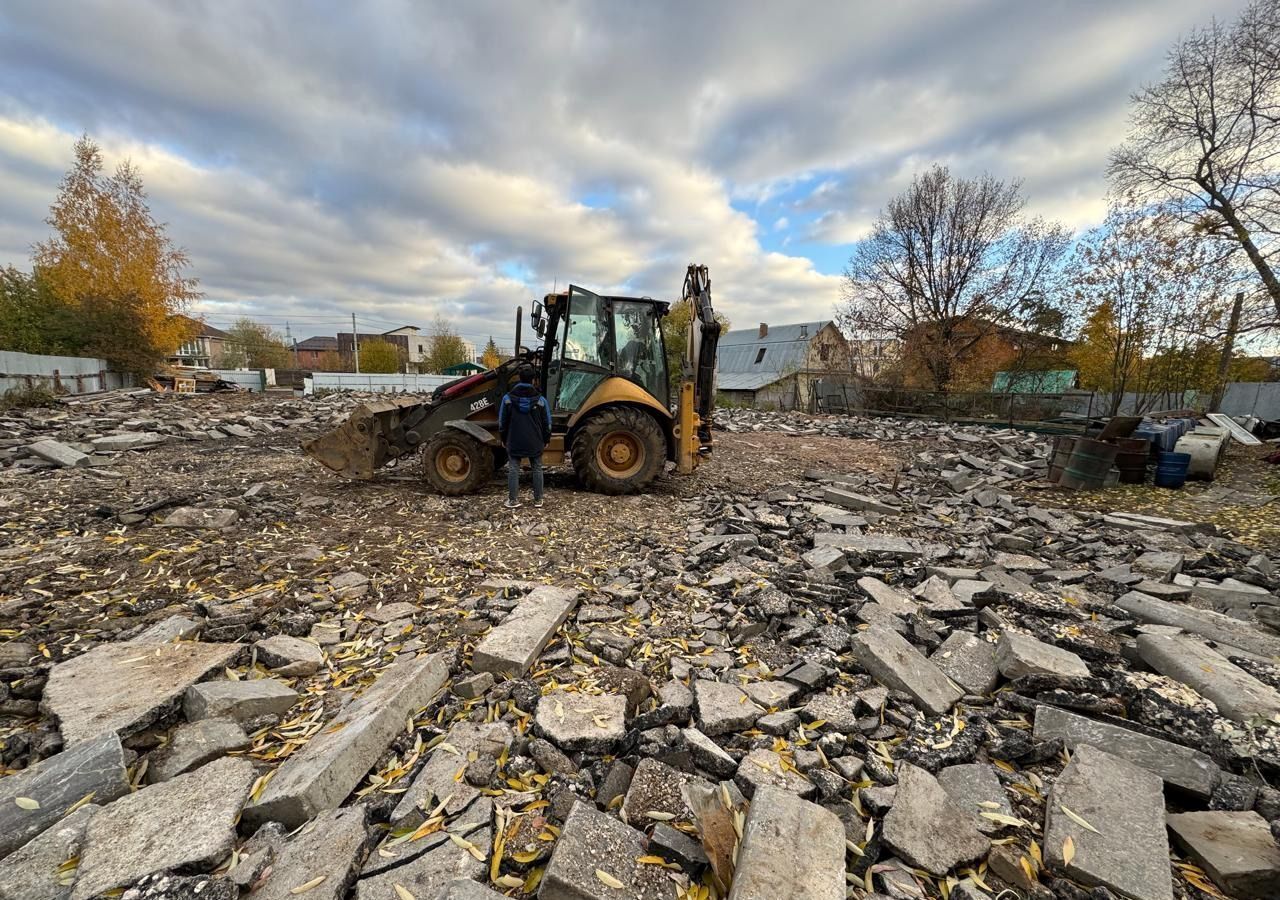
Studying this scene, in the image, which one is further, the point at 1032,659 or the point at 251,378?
the point at 251,378

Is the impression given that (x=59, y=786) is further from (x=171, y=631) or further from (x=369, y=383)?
(x=369, y=383)

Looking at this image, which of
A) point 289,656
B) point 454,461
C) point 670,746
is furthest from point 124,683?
point 454,461

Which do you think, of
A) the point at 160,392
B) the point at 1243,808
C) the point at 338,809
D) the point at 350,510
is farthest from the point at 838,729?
the point at 160,392

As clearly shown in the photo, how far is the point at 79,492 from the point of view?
19.6 ft

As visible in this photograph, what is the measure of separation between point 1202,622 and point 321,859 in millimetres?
5052

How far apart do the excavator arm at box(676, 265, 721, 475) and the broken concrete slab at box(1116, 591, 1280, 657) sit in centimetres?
446

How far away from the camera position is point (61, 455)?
744 centimetres

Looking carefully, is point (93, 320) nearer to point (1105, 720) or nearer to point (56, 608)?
point (56, 608)

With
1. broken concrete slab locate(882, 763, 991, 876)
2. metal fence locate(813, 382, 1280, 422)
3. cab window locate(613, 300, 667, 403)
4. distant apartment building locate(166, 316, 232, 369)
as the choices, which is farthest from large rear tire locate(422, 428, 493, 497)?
distant apartment building locate(166, 316, 232, 369)

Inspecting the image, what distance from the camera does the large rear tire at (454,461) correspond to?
21.2 ft

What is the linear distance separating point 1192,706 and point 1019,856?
1.46 metres

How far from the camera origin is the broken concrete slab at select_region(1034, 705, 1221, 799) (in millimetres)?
2045

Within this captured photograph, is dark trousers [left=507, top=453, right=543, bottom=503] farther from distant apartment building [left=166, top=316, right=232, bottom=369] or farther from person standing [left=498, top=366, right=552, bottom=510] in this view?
distant apartment building [left=166, top=316, right=232, bottom=369]

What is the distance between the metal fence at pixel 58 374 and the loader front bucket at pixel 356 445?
46.2 ft
